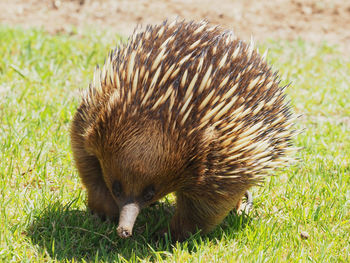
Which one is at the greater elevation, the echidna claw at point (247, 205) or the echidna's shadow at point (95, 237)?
the echidna claw at point (247, 205)

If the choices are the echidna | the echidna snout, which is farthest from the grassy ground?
the echidna snout

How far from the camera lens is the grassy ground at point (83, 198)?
3.07 metres

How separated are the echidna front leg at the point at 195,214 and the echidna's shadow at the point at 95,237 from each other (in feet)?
0.19

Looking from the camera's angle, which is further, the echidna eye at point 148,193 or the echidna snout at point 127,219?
the echidna eye at point 148,193

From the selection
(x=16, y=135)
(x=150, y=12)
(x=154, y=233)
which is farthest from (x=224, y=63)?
(x=150, y=12)

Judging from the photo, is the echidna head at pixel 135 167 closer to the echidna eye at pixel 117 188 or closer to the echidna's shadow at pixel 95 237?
the echidna eye at pixel 117 188

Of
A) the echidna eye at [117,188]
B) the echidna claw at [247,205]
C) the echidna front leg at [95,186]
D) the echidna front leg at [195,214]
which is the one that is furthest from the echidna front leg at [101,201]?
the echidna claw at [247,205]

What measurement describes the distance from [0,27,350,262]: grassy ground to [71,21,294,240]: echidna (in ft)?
0.66

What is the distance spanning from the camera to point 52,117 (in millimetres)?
4578

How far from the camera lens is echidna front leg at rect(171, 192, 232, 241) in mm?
3100

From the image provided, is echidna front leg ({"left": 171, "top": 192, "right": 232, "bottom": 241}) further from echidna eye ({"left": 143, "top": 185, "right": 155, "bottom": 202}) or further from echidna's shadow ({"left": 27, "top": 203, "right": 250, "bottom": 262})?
echidna eye ({"left": 143, "top": 185, "right": 155, "bottom": 202})

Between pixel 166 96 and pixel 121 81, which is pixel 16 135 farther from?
pixel 166 96

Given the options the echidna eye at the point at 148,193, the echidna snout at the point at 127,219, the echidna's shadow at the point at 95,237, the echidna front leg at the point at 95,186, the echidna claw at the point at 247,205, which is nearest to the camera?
the echidna snout at the point at 127,219

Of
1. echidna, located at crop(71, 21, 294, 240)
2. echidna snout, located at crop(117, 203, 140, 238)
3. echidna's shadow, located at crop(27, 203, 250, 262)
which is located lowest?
echidna's shadow, located at crop(27, 203, 250, 262)
